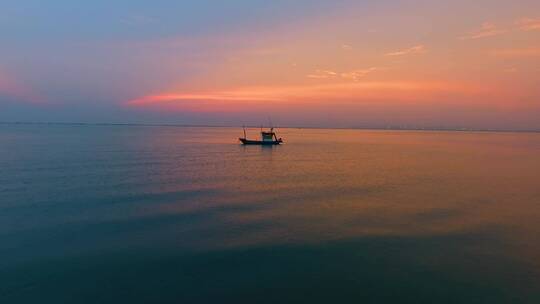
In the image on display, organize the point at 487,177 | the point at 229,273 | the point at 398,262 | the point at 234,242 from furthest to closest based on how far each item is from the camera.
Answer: the point at 487,177, the point at 234,242, the point at 398,262, the point at 229,273

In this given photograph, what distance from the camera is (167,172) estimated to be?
50.3 metres

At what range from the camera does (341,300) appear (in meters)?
15.1

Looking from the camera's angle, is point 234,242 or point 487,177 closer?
point 234,242

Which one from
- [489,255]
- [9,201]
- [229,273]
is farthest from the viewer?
[9,201]

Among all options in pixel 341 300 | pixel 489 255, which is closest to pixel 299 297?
pixel 341 300

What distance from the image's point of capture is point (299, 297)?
15297mm

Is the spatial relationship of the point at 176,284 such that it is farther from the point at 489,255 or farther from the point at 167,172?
the point at 167,172

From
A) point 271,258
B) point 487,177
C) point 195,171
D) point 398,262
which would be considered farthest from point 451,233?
point 195,171

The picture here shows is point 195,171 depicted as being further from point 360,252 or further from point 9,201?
point 360,252

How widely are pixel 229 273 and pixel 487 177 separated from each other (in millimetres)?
44850

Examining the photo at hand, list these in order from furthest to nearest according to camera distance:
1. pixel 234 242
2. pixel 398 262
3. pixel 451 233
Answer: pixel 451 233
pixel 234 242
pixel 398 262

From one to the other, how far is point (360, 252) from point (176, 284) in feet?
31.7

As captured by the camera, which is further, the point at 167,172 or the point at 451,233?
the point at 167,172

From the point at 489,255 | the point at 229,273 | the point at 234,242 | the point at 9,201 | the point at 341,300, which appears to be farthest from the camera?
the point at 9,201
